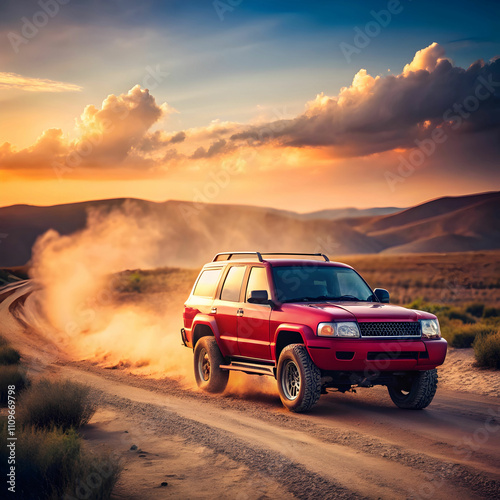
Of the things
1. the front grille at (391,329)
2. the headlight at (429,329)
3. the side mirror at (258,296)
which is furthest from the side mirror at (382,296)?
the side mirror at (258,296)

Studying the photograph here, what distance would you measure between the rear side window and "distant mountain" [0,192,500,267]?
128m

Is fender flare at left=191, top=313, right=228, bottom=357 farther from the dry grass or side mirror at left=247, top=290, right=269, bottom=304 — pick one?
the dry grass

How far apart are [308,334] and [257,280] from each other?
182cm

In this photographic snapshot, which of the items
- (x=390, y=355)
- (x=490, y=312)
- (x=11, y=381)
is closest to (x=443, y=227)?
(x=490, y=312)

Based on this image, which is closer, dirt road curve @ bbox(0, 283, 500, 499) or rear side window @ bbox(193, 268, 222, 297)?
dirt road curve @ bbox(0, 283, 500, 499)

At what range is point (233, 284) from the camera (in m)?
11.1

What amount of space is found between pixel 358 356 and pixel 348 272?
2.46 m

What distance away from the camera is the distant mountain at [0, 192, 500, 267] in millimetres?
146625

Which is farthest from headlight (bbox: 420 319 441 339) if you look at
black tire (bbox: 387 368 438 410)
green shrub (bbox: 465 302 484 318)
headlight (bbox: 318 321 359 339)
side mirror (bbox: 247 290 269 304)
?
green shrub (bbox: 465 302 484 318)

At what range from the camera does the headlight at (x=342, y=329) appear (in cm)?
873

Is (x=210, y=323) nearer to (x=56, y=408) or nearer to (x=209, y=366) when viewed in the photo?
(x=209, y=366)

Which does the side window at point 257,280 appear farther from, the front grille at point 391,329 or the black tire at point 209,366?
the front grille at point 391,329

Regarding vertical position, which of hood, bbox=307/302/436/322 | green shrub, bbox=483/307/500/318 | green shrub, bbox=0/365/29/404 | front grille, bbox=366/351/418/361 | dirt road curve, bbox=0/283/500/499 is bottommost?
dirt road curve, bbox=0/283/500/499

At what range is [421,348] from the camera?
29.6 feet
